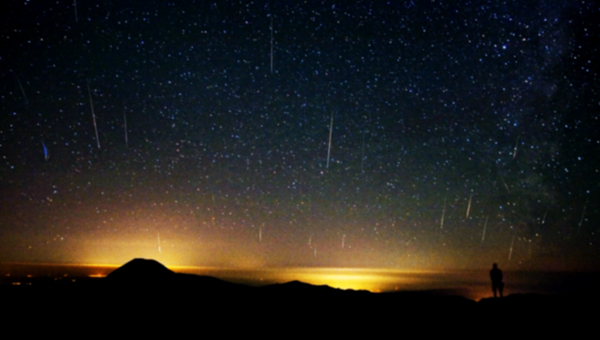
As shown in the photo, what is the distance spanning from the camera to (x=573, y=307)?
332 inches

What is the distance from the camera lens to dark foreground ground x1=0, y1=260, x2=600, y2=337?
6863 mm

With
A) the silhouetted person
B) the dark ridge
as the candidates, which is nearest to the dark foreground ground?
the dark ridge

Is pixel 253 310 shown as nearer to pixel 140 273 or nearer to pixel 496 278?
pixel 140 273

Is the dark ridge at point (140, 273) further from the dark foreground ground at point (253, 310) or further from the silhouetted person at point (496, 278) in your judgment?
the silhouetted person at point (496, 278)

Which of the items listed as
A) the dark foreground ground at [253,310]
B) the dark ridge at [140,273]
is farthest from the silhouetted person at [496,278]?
the dark ridge at [140,273]

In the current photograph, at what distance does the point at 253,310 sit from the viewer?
25.0 ft

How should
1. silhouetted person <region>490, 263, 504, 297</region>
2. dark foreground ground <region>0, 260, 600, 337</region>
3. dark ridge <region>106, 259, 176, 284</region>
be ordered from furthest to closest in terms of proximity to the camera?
silhouetted person <region>490, 263, 504, 297</region> → dark ridge <region>106, 259, 176, 284</region> → dark foreground ground <region>0, 260, 600, 337</region>

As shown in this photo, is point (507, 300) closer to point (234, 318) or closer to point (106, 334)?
point (234, 318)

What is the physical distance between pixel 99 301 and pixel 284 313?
3798 mm

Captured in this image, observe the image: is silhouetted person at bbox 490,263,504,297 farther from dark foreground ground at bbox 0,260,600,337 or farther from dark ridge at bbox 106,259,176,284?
dark ridge at bbox 106,259,176,284

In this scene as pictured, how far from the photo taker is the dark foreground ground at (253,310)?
686 cm

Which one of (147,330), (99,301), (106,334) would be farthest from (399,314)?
(99,301)

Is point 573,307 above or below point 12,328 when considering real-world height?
above

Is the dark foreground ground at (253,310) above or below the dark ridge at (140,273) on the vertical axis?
below
